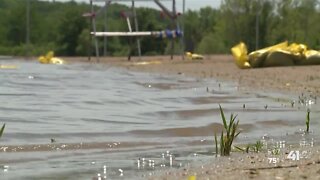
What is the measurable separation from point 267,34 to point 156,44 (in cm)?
1747

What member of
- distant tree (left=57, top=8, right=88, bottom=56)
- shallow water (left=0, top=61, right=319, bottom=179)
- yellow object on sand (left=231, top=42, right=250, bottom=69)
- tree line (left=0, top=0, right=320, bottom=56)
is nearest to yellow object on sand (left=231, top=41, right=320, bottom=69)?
yellow object on sand (left=231, top=42, right=250, bottom=69)

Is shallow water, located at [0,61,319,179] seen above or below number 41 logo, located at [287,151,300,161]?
below

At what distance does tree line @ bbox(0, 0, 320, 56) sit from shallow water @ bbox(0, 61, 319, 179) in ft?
92.7

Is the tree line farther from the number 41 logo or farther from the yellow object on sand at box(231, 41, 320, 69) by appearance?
the number 41 logo

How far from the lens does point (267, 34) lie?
169 feet

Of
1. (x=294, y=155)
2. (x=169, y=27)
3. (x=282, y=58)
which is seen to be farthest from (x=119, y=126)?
(x=169, y=27)

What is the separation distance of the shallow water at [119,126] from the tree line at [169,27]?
28265 millimetres

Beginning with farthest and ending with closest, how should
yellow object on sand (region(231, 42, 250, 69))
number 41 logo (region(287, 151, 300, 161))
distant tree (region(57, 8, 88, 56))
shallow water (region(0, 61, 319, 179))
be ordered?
distant tree (region(57, 8, 88, 56)), yellow object on sand (region(231, 42, 250, 69)), shallow water (region(0, 61, 319, 179)), number 41 logo (region(287, 151, 300, 161))

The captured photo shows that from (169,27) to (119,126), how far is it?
39574mm

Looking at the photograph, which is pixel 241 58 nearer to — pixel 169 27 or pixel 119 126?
pixel 119 126

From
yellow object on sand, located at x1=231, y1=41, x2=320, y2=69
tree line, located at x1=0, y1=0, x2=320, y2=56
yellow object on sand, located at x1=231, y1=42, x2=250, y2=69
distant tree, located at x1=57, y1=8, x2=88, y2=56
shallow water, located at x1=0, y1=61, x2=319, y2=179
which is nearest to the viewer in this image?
shallow water, located at x1=0, y1=61, x2=319, y2=179

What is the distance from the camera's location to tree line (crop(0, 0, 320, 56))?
50.9 m

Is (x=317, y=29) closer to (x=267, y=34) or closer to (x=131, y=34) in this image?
(x=267, y=34)

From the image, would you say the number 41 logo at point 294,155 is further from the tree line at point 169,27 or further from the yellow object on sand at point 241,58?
the tree line at point 169,27
